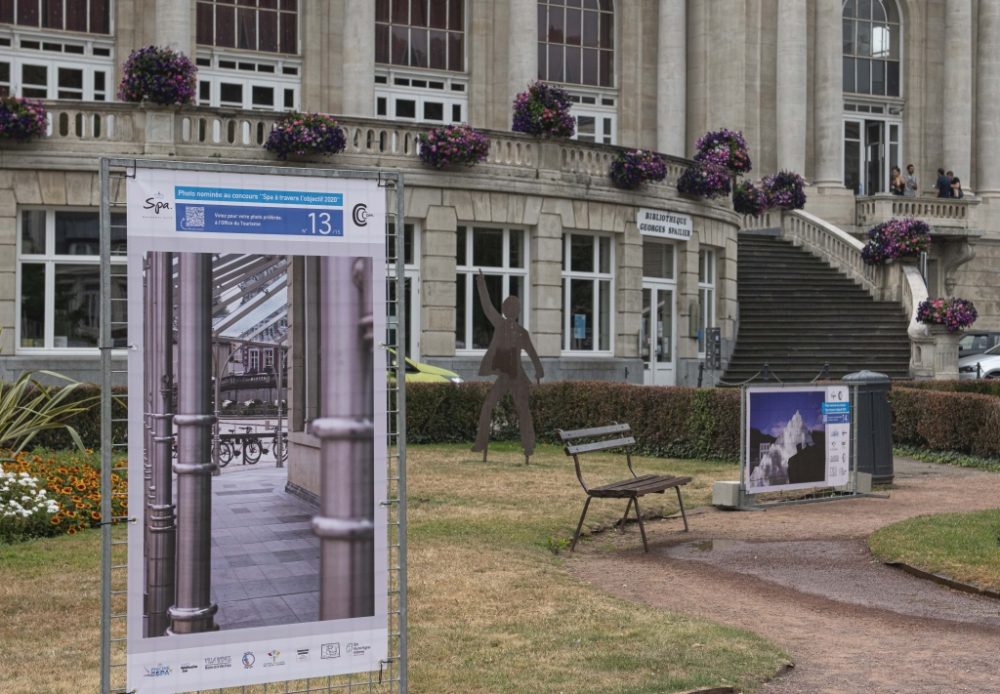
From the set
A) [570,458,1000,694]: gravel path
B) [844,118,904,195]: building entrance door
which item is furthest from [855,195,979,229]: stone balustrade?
[570,458,1000,694]: gravel path

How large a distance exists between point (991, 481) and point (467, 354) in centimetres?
1263

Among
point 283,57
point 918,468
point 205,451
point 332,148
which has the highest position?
point 283,57

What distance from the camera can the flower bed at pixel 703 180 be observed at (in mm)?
30766

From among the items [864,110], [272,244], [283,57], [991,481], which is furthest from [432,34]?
[272,244]

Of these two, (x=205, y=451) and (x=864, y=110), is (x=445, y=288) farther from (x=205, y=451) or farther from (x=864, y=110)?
(x=864, y=110)

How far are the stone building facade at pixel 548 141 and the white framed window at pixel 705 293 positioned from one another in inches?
2.9

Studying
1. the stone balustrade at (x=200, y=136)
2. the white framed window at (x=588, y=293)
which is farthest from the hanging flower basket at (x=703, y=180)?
the stone balustrade at (x=200, y=136)

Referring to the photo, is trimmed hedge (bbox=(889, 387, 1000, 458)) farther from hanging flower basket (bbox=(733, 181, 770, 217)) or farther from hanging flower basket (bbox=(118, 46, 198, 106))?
hanging flower basket (bbox=(733, 181, 770, 217))

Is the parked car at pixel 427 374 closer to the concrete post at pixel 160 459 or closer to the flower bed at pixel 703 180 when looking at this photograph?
the flower bed at pixel 703 180

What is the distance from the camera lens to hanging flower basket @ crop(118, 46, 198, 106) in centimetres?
2430

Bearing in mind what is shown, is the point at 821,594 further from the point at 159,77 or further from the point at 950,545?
the point at 159,77

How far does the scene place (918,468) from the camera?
19.6m

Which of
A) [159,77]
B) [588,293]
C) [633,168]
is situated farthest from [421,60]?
[159,77]

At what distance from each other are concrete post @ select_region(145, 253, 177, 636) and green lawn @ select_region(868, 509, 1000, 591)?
684cm
